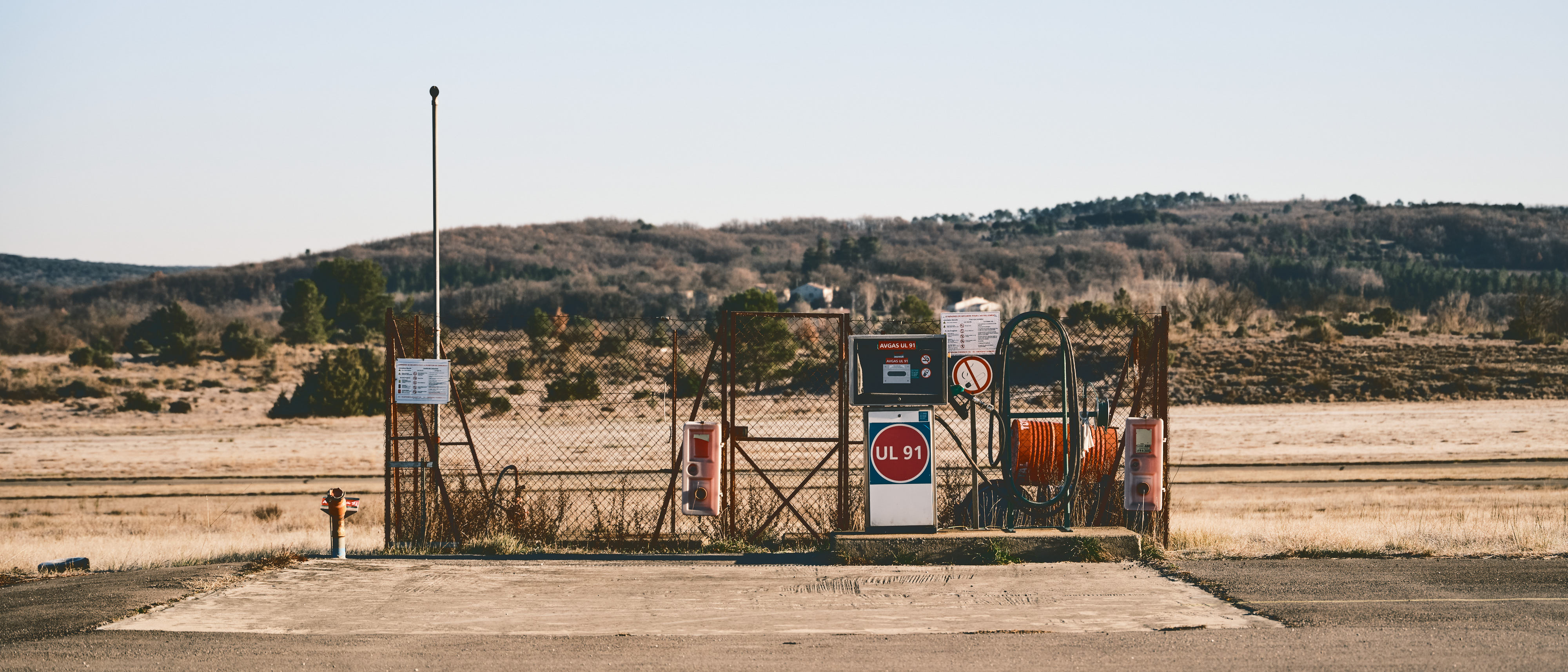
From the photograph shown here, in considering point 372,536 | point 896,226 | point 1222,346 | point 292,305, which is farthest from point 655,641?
point 896,226

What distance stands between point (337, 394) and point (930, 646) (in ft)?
119

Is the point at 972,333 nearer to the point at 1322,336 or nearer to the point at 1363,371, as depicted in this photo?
the point at 1363,371

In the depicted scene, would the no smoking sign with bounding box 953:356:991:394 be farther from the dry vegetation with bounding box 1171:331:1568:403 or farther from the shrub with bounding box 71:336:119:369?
the shrub with bounding box 71:336:119:369

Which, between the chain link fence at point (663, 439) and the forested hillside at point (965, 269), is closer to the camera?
the chain link fence at point (663, 439)

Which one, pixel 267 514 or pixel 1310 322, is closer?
pixel 267 514

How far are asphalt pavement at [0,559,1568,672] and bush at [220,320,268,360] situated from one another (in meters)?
50.9

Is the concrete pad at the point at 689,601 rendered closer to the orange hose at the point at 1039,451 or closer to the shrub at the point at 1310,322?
the orange hose at the point at 1039,451

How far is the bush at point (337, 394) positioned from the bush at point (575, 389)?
473 inches

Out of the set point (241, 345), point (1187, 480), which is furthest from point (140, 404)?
point (1187, 480)

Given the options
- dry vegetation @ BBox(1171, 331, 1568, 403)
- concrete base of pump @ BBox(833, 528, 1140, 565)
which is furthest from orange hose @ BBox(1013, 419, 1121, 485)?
dry vegetation @ BBox(1171, 331, 1568, 403)

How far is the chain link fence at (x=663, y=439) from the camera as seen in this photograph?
1184cm

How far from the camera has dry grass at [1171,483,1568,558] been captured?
11.6 metres

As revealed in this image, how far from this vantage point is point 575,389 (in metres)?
29.2

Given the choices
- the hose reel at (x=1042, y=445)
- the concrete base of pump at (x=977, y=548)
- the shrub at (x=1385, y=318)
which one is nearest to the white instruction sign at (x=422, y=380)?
the concrete base of pump at (x=977, y=548)
